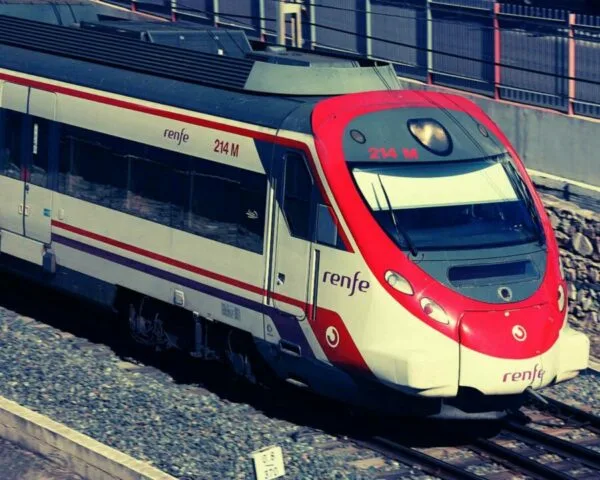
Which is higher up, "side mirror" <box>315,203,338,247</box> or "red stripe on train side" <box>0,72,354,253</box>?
"red stripe on train side" <box>0,72,354,253</box>

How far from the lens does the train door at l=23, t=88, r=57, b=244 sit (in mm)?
15117

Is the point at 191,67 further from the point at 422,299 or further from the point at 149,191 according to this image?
the point at 422,299

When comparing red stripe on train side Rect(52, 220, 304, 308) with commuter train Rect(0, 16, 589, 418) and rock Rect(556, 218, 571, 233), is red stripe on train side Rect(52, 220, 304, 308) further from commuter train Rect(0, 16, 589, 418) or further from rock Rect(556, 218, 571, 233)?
rock Rect(556, 218, 571, 233)

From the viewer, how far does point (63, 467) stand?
1191 cm

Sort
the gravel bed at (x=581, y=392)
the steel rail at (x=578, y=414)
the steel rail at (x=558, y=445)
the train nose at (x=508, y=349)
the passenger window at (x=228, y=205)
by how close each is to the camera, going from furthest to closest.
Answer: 1. the gravel bed at (x=581, y=392)
2. the steel rail at (x=578, y=414)
3. the passenger window at (x=228, y=205)
4. the steel rail at (x=558, y=445)
5. the train nose at (x=508, y=349)

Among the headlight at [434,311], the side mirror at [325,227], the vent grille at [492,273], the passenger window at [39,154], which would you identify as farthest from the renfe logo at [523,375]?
the passenger window at [39,154]

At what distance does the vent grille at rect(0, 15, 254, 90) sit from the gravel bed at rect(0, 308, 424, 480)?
2.96 m

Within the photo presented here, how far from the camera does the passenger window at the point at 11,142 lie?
612 inches

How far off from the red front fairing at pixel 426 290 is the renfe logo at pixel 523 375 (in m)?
0.14

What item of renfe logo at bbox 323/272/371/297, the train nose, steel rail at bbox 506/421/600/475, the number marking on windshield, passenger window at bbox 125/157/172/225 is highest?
the number marking on windshield

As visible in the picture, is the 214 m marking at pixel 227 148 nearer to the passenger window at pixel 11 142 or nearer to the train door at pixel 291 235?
the train door at pixel 291 235

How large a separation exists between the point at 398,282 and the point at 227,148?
2240 millimetres

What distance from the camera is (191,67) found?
14016mm

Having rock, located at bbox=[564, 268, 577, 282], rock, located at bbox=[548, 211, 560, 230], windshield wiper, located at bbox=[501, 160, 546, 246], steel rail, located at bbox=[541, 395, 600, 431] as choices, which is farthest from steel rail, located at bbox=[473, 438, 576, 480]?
rock, located at bbox=[548, 211, 560, 230]
